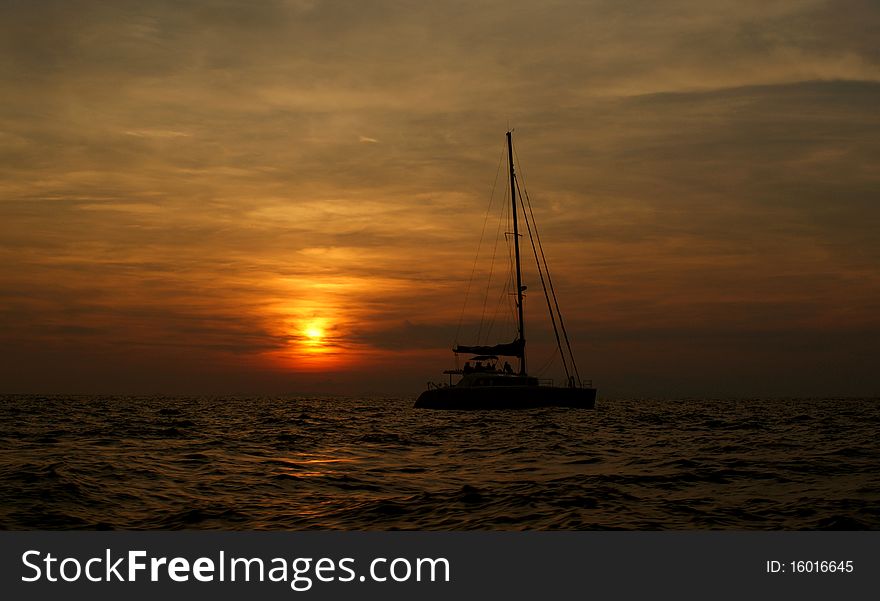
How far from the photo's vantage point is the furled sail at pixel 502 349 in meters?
59.5

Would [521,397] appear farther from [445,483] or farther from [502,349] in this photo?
[445,483]

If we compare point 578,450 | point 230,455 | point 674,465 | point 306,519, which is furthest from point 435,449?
point 306,519

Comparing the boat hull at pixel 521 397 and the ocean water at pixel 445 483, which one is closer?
the ocean water at pixel 445 483

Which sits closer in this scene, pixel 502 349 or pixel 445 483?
pixel 445 483

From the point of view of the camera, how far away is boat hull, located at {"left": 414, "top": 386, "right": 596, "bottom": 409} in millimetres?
54312

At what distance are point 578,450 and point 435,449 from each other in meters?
5.08

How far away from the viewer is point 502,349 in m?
60.2

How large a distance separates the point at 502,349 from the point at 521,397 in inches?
257

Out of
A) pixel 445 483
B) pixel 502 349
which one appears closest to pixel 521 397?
pixel 502 349

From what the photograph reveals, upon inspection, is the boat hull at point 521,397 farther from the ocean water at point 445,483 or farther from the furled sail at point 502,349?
the ocean water at point 445,483

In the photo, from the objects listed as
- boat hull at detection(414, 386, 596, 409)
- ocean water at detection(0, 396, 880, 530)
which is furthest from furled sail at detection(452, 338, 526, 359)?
ocean water at detection(0, 396, 880, 530)

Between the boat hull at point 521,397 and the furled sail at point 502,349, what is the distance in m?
5.09

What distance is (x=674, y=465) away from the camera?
72.6 feet

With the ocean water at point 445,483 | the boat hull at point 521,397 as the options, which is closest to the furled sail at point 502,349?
the boat hull at point 521,397
